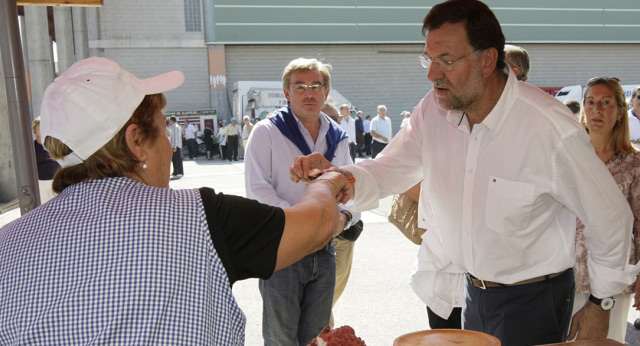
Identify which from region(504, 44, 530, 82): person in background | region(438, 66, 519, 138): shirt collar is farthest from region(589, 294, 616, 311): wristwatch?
region(504, 44, 530, 82): person in background

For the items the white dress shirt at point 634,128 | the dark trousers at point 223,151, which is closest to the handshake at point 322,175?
the white dress shirt at point 634,128

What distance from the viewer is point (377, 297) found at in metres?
6.01

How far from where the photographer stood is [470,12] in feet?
8.41

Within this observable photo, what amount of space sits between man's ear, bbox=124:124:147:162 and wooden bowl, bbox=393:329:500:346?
899 millimetres

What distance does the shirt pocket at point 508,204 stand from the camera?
2453 millimetres

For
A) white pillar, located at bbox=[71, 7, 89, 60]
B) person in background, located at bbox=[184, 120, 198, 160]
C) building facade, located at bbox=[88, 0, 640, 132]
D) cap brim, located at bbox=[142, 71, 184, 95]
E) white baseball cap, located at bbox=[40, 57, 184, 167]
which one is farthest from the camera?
building facade, located at bbox=[88, 0, 640, 132]

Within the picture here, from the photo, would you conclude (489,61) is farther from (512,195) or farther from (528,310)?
(528,310)

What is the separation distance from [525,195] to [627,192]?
1.78 metres

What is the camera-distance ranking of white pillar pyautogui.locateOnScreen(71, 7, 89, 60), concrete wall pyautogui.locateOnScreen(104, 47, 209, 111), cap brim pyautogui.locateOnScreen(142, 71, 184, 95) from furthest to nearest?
concrete wall pyautogui.locateOnScreen(104, 47, 209, 111) < white pillar pyautogui.locateOnScreen(71, 7, 89, 60) < cap brim pyautogui.locateOnScreen(142, 71, 184, 95)

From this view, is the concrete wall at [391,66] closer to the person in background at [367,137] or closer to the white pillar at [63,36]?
the person in background at [367,137]

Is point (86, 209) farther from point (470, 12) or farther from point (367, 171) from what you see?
point (470, 12)

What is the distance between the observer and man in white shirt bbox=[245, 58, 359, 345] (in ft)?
11.3

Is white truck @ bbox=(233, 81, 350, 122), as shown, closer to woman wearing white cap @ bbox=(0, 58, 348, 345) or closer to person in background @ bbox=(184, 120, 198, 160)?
person in background @ bbox=(184, 120, 198, 160)

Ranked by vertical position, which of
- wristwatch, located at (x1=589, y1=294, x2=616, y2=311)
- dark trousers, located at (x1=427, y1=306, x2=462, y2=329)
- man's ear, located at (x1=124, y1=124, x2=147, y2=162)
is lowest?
dark trousers, located at (x1=427, y1=306, x2=462, y2=329)
